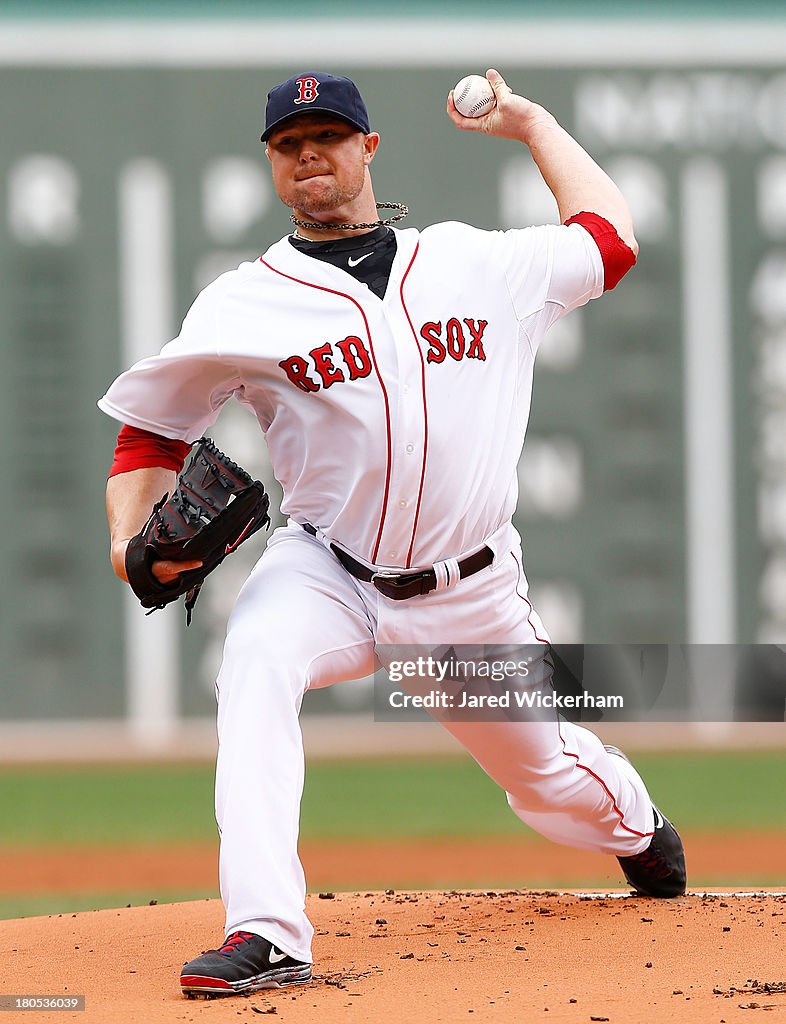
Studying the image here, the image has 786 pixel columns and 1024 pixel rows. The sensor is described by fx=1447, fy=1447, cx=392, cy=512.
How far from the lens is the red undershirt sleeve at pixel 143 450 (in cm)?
251

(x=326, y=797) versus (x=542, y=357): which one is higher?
(x=542, y=357)

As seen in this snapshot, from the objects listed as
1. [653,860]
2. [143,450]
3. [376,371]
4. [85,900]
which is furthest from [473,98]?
[85,900]

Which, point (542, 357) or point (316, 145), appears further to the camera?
point (542, 357)

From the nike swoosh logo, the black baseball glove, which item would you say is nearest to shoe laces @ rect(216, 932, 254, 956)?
the black baseball glove

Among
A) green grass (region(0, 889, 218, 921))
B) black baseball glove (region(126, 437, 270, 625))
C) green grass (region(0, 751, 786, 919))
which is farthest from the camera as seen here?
green grass (region(0, 751, 786, 919))

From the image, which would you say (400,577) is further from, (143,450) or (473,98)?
(473,98)

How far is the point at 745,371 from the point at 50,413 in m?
6.34

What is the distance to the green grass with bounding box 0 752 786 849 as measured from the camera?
870 cm

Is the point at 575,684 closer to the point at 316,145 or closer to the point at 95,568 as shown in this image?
the point at 316,145

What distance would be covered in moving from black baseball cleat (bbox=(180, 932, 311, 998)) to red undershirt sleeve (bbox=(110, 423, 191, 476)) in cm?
82

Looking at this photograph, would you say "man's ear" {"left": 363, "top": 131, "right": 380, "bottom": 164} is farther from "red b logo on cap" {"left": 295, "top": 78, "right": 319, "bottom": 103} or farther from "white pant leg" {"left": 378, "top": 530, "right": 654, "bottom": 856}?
"white pant leg" {"left": 378, "top": 530, "right": 654, "bottom": 856}

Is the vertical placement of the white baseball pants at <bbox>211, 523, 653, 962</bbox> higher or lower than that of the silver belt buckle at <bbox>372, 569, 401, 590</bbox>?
lower

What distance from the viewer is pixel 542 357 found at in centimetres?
1277

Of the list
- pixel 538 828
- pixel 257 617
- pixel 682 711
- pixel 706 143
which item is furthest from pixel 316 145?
pixel 682 711
